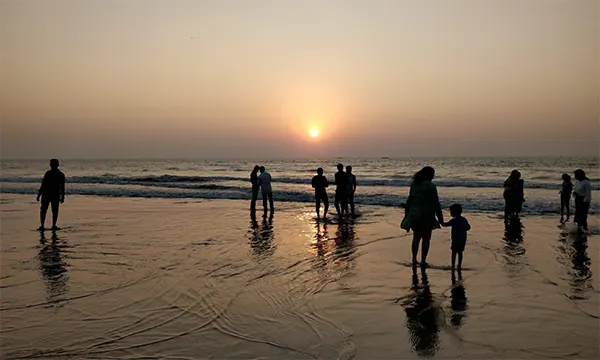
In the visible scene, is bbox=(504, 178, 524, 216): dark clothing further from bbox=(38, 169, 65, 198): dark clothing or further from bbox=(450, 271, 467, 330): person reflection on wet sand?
bbox=(38, 169, 65, 198): dark clothing

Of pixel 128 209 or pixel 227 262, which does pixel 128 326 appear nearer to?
pixel 227 262

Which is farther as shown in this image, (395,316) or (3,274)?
(3,274)

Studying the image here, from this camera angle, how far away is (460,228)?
866cm

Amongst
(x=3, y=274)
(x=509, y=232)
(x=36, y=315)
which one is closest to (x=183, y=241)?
(x=3, y=274)

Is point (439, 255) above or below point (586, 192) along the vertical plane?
below

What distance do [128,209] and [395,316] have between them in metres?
16.8

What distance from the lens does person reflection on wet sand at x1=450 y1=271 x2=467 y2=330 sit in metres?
6.03

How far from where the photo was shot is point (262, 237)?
12.9 meters

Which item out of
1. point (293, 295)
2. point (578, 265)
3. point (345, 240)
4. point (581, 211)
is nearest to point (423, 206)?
point (293, 295)

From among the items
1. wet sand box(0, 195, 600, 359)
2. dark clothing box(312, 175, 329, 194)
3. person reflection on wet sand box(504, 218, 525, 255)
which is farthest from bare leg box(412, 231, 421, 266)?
dark clothing box(312, 175, 329, 194)

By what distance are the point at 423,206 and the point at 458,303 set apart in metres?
2.23

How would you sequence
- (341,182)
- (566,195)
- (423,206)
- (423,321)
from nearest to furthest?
1. (423,321)
2. (423,206)
3. (566,195)
4. (341,182)

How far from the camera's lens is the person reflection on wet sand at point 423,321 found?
5207mm

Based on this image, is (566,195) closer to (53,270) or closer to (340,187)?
(340,187)
